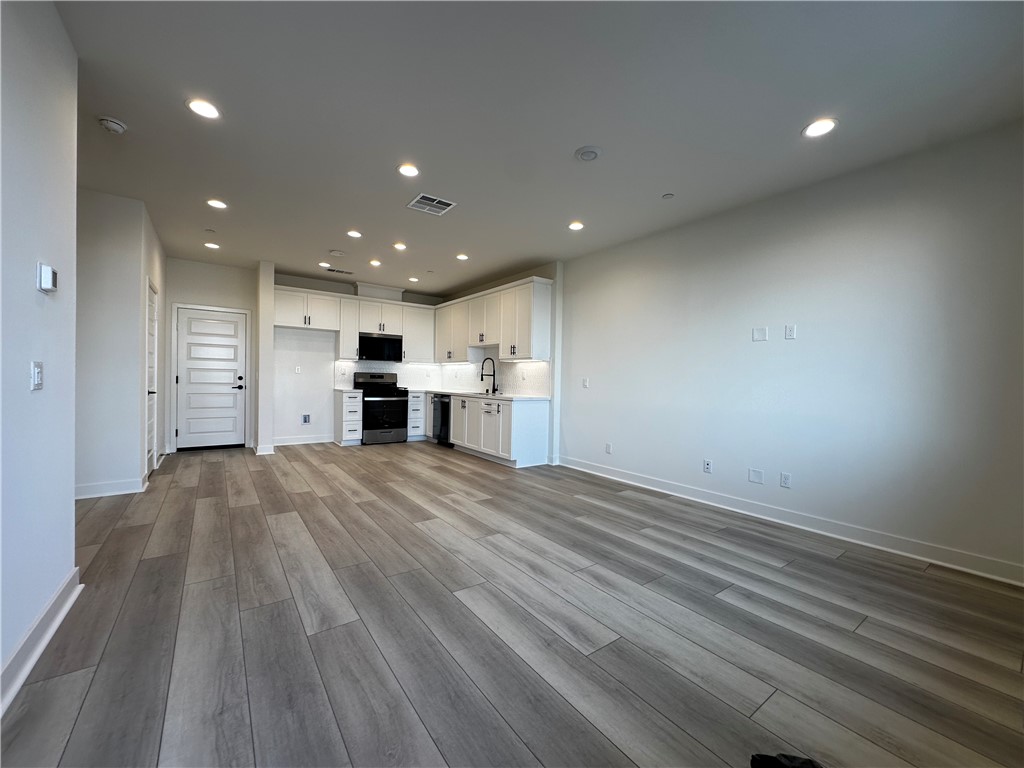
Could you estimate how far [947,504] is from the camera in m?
2.52

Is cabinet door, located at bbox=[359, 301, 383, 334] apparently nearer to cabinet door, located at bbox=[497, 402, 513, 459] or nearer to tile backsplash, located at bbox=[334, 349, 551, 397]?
tile backsplash, located at bbox=[334, 349, 551, 397]

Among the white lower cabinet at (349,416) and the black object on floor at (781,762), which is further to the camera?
the white lower cabinet at (349,416)

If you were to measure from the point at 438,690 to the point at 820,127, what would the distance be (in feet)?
11.4

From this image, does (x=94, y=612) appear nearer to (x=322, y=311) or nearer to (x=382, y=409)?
(x=382, y=409)

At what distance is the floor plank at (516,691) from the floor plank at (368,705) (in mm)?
256

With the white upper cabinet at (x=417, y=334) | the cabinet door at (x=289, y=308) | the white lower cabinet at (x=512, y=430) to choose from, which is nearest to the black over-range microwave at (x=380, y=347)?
the white upper cabinet at (x=417, y=334)

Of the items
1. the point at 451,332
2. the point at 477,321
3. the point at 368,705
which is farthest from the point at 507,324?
the point at 368,705

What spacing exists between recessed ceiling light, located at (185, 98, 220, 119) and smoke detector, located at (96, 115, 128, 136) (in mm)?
563

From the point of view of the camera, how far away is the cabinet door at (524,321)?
521cm

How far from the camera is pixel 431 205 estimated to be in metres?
3.59

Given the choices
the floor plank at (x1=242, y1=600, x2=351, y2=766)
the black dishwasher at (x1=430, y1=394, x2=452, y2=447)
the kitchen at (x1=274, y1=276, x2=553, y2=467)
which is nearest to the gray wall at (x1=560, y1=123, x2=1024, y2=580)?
the kitchen at (x1=274, y1=276, x2=553, y2=467)

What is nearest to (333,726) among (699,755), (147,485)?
(699,755)

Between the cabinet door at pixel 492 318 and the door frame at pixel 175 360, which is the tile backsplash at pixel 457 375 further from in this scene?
the door frame at pixel 175 360

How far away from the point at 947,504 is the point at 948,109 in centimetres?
231
